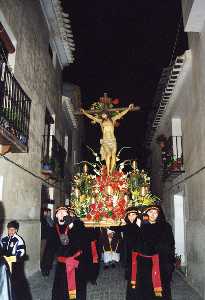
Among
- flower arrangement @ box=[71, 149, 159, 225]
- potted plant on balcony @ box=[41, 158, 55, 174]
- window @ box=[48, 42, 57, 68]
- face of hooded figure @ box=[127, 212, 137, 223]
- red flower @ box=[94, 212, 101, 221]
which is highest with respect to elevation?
window @ box=[48, 42, 57, 68]

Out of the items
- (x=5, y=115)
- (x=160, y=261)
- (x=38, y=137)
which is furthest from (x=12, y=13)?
(x=160, y=261)

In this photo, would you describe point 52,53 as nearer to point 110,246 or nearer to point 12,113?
point 12,113

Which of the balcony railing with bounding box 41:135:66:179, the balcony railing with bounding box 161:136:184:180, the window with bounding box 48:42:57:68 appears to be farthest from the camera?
the window with bounding box 48:42:57:68

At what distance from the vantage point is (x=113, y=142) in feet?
37.7

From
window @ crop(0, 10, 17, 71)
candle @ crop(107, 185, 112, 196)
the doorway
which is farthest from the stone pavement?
window @ crop(0, 10, 17, 71)

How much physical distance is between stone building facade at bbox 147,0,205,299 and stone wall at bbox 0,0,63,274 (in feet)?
14.9

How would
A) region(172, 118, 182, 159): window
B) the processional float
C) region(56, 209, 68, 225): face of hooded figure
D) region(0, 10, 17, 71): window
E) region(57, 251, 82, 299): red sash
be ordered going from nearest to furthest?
1. region(57, 251, 82, 299): red sash
2. region(56, 209, 68, 225): face of hooded figure
3. region(0, 10, 17, 71): window
4. the processional float
5. region(172, 118, 182, 159): window

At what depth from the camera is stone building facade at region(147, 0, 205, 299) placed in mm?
8289

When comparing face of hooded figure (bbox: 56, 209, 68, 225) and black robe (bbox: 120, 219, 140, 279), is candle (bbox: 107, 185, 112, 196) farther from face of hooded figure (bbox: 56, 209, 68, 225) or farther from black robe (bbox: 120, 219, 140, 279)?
face of hooded figure (bbox: 56, 209, 68, 225)

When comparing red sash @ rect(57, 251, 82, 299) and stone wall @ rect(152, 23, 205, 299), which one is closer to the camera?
red sash @ rect(57, 251, 82, 299)

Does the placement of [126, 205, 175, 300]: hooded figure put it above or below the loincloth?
below

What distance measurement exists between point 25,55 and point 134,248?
21.7 feet

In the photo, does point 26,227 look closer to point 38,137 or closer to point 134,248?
point 38,137

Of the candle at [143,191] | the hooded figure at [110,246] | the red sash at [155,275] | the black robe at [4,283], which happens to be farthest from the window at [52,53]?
the black robe at [4,283]
